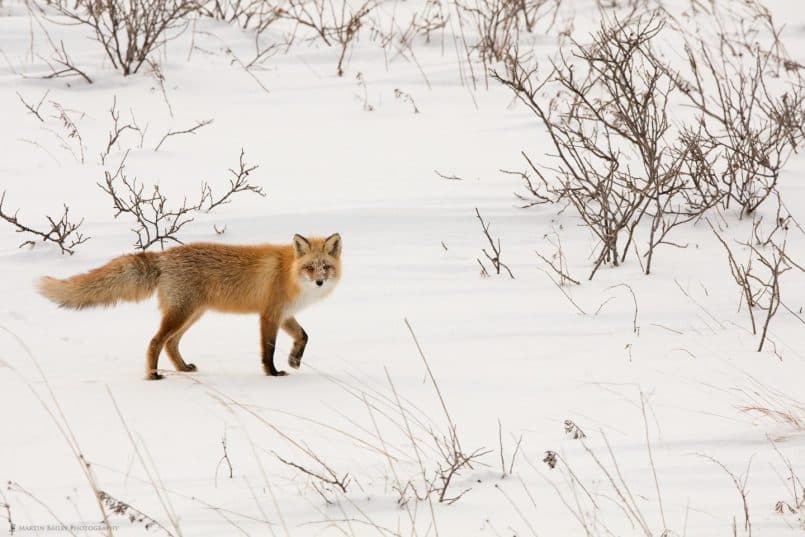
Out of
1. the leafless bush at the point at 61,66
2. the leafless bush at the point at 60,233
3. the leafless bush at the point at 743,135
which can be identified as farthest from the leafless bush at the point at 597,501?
the leafless bush at the point at 61,66

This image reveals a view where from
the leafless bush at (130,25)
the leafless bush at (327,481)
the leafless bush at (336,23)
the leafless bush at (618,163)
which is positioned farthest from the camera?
the leafless bush at (336,23)

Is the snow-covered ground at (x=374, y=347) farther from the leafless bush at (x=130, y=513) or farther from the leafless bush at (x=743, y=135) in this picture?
the leafless bush at (x=743, y=135)

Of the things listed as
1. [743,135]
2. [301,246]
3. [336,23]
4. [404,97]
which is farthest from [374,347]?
[336,23]

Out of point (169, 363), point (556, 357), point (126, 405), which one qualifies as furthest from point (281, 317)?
point (556, 357)

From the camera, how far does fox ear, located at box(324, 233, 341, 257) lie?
5.82 m

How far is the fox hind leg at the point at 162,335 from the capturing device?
5.48 m

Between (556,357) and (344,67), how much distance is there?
6.91 meters

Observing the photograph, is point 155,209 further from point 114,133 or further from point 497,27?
point 497,27

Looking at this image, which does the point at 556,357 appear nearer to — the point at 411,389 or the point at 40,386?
the point at 411,389

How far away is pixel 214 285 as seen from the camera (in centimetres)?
567

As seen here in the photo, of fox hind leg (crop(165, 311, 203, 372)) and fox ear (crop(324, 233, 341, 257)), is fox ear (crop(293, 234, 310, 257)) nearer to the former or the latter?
fox ear (crop(324, 233, 341, 257))

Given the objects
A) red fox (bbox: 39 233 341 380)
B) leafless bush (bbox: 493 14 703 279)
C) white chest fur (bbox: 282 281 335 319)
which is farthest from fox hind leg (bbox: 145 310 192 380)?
leafless bush (bbox: 493 14 703 279)

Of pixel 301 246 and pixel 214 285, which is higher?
pixel 301 246

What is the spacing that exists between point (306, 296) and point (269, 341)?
0.35m
